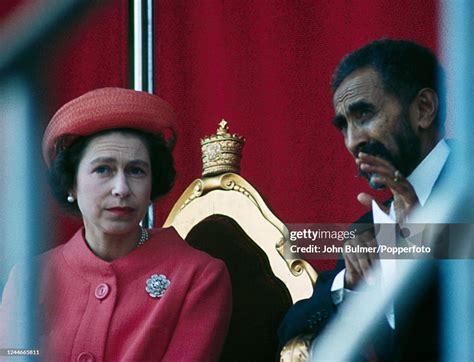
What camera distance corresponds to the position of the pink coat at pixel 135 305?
1.90 m

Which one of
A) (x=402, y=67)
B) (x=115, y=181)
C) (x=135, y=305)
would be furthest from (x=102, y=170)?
(x=402, y=67)

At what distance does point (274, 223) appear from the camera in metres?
2.00

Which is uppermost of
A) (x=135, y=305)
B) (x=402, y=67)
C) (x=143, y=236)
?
(x=402, y=67)

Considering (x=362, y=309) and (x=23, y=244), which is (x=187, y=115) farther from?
(x=362, y=309)

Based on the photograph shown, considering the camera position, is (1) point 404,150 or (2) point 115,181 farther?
(2) point 115,181

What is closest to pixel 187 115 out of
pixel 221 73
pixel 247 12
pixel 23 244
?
pixel 221 73

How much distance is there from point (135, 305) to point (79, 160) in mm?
304

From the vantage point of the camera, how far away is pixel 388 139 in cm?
183

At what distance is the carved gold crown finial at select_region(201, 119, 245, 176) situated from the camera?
2.04 metres

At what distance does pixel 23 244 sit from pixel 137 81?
15.9 inches

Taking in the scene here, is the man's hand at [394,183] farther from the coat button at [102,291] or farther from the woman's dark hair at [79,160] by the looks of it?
the coat button at [102,291]

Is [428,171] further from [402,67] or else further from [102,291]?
[102,291]

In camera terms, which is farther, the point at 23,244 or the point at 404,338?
the point at 23,244

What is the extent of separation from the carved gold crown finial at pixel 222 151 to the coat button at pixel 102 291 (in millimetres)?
319
